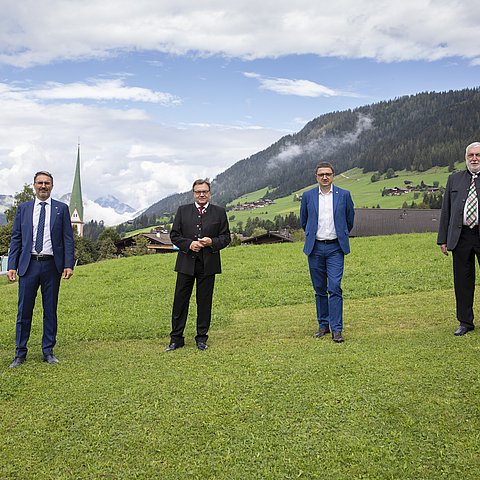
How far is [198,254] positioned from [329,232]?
7.29 feet

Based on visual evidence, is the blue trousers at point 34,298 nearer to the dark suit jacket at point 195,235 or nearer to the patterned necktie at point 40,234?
the patterned necktie at point 40,234

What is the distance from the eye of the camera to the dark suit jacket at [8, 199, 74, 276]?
25.8ft

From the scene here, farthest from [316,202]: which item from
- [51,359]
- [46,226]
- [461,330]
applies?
[51,359]

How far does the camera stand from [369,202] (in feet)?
552

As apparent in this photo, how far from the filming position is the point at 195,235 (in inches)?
343

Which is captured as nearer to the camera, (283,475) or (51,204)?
(283,475)

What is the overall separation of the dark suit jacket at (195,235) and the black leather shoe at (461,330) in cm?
389

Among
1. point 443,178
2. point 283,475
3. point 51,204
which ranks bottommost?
point 283,475

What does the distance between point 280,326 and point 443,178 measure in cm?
18054

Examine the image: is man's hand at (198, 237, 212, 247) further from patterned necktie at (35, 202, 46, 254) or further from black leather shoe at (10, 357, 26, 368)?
black leather shoe at (10, 357, 26, 368)

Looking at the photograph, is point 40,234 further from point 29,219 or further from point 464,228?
point 464,228

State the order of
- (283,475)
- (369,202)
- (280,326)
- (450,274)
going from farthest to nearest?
(369,202)
(450,274)
(280,326)
(283,475)

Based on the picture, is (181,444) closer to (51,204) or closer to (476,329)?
(51,204)

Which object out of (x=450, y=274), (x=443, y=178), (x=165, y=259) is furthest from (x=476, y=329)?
(x=443, y=178)
